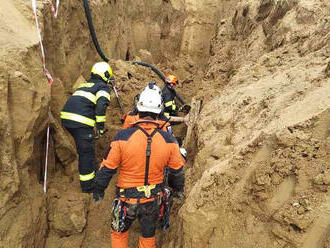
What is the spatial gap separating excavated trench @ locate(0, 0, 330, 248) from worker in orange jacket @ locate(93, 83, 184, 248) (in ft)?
1.19

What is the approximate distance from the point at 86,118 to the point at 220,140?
2050 millimetres

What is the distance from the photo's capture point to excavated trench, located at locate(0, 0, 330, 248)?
2.52m

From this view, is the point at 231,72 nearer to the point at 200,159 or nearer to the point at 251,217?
the point at 200,159

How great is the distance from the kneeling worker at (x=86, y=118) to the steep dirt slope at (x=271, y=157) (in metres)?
1.63

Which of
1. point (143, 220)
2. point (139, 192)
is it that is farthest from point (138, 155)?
point (143, 220)

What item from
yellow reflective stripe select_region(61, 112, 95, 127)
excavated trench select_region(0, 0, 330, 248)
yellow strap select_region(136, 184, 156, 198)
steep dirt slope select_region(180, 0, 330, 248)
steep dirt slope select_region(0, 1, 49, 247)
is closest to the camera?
steep dirt slope select_region(180, 0, 330, 248)

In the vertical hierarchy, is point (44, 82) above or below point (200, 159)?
above

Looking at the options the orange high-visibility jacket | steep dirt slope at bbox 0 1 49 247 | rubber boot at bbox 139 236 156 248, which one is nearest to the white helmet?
the orange high-visibility jacket

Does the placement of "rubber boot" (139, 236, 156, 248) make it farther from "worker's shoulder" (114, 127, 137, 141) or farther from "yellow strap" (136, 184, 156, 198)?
"worker's shoulder" (114, 127, 137, 141)

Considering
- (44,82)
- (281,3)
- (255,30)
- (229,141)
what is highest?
(281,3)

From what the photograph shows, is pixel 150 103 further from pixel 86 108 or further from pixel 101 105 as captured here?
pixel 86 108

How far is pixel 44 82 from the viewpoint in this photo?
145 inches

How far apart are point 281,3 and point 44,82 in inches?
192

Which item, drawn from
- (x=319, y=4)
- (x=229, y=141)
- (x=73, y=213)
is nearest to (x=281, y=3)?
(x=319, y=4)
